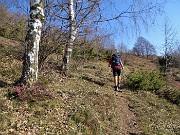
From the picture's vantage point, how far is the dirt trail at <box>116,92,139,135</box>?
10.2 metres

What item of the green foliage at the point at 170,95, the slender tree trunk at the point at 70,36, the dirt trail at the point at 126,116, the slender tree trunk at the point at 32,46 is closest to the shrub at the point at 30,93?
the slender tree trunk at the point at 32,46

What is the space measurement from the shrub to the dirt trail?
2731 millimetres

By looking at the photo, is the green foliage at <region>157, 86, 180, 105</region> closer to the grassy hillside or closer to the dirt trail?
the grassy hillside

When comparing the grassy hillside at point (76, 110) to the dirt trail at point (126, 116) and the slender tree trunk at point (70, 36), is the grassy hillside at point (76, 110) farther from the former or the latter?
the slender tree trunk at point (70, 36)

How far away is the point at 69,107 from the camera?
10.0 metres

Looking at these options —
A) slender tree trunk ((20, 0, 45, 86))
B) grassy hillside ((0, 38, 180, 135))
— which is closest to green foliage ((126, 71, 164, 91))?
grassy hillside ((0, 38, 180, 135))

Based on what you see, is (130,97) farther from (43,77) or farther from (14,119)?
(14,119)

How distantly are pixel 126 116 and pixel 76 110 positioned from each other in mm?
2628

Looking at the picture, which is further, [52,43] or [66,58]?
[66,58]

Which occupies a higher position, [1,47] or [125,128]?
[1,47]

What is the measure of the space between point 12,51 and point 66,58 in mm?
3298

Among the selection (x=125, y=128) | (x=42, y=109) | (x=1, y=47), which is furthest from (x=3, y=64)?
(x=125, y=128)

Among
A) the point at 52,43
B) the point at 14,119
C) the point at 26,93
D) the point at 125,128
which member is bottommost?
the point at 125,128

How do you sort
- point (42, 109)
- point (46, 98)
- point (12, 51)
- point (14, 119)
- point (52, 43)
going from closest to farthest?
point (14, 119) < point (42, 109) < point (46, 98) < point (52, 43) < point (12, 51)
